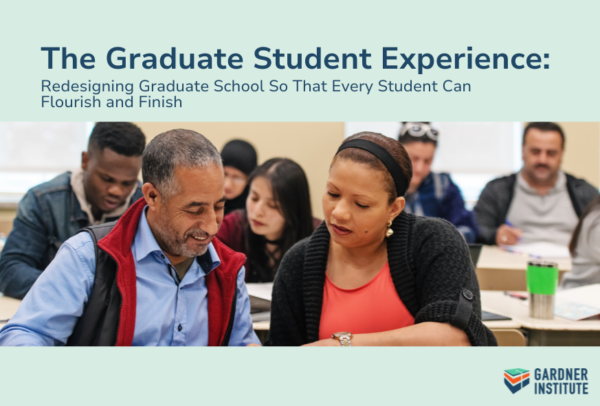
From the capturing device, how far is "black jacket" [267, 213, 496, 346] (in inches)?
54.9

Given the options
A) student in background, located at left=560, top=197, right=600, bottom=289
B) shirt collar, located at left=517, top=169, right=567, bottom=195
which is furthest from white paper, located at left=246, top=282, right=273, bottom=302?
shirt collar, located at left=517, top=169, right=567, bottom=195

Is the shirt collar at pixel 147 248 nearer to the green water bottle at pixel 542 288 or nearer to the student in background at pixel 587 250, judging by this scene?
the green water bottle at pixel 542 288

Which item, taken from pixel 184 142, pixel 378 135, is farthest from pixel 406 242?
pixel 184 142

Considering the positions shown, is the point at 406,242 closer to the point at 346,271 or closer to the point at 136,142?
the point at 346,271

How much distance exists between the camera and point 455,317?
4.46 feet

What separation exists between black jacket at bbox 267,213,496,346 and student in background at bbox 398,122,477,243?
1597 millimetres

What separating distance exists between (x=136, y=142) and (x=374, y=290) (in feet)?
3.16

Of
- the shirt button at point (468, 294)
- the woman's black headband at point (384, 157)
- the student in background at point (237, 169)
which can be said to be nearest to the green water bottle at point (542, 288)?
the shirt button at point (468, 294)

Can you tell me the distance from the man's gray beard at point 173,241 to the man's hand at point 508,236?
119 inches

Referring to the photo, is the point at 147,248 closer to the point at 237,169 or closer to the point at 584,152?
the point at 237,169

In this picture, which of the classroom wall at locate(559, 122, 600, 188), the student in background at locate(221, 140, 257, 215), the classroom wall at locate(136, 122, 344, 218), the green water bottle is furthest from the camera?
the classroom wall at locate(559, 122, 600, 188)

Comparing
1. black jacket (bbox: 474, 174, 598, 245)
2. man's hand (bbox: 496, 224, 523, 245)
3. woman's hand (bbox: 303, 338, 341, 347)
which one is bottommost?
woman's hand (bbox: 303, 338, 341, 347)
